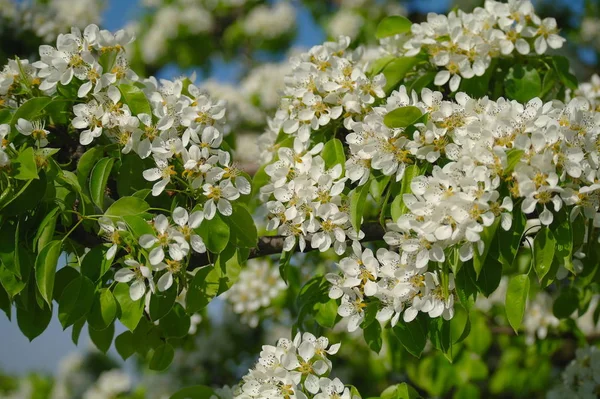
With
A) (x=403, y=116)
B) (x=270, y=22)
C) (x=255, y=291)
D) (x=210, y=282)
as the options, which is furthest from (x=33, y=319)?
(x=270, y=22)

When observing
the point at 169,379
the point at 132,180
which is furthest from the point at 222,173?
the point at 169,379

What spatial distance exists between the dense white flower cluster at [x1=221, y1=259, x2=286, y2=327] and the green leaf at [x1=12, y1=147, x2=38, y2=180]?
1493mm

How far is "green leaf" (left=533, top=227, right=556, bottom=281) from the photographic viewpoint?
1.42 meters

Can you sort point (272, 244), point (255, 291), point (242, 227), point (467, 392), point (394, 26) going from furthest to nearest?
point (255, 291) → point (467, 392) → point (394, 26) → point (272, 244) → point (242, 227)

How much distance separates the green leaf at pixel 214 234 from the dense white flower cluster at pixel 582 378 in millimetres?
1542

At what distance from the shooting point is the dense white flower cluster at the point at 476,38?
6.16 feet

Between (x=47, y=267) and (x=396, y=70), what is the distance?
1026 mm

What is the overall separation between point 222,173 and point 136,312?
339mm

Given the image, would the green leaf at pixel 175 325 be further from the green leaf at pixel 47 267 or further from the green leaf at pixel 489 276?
the green leaf at pixel 489 276

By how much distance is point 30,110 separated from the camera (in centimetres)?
156

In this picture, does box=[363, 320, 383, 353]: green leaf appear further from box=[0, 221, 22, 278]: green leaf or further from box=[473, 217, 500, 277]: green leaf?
box=[0, 221, 22, 278]: green leaf

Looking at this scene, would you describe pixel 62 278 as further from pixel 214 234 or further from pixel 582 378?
pixel 582 378

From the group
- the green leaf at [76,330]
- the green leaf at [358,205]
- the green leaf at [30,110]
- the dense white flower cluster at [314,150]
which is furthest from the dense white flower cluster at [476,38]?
the green leaf at [76,330]

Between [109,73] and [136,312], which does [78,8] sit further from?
[136,312]
